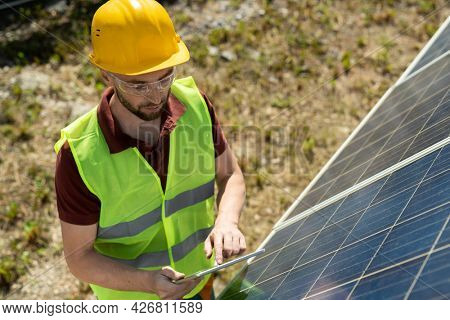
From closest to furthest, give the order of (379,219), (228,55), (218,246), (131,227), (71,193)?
(379,219) → (71,193) → (218,246) → (131,227) → (228,55)

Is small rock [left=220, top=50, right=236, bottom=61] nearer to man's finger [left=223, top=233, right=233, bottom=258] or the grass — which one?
the grass

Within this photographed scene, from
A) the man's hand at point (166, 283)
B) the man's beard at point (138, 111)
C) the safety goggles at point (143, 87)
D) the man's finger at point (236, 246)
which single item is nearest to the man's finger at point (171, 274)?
Answer: the man's hand at point (166, 283)

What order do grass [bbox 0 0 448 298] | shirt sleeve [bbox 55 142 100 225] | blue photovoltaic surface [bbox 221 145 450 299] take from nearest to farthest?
blue photovoltaic surface [bbox 221 145 450 299] → shirt sleeve [bbox 55 142 100 225] → grass [bbox 0 0 448 298]

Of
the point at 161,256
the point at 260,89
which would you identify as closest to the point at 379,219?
the point at 161,256

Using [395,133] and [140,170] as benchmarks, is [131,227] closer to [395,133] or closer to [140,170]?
[140,170]

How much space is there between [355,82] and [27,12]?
226 inches

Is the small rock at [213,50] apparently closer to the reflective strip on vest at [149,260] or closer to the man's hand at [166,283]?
the reflective strip on vest at [149,260]

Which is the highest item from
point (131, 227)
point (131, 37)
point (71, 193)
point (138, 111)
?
point (131, 37)

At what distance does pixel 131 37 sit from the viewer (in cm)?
311

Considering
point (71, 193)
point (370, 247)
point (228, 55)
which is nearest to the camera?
point (370, 247)

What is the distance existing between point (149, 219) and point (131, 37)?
112 cm

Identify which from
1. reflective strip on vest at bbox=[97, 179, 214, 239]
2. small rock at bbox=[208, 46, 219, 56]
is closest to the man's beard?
reflective strip on vest at bbox=[97, 179, 214, 239]

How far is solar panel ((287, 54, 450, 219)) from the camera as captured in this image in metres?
3.51

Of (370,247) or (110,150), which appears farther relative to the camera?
(110,150)
